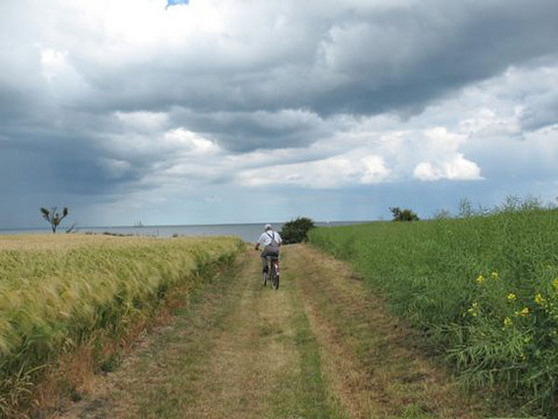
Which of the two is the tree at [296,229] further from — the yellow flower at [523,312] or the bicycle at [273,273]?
the yellow flower at [523,312]

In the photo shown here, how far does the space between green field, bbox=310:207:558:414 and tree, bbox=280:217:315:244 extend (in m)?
51.7

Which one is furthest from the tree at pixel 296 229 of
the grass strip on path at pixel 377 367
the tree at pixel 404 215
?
the grass strip on path at pixel 377 367

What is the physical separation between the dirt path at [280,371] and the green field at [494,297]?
547mm

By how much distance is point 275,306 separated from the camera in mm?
13609

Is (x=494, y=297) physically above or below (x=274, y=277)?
above

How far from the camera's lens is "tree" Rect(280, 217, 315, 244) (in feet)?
201

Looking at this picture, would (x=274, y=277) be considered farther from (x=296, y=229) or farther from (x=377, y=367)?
(x=296, y=229)

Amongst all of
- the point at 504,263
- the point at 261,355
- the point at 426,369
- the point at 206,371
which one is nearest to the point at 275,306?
the point at 261,355

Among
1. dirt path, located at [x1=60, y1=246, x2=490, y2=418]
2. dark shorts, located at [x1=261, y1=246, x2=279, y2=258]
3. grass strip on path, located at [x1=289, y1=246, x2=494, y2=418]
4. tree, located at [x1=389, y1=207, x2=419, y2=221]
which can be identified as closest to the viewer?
grass strip on path, located at [x1=289, y1=246, x2=494, y2=418]

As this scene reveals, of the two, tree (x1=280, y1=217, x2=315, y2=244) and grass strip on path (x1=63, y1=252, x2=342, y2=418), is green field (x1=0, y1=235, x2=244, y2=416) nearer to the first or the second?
grass strip on path (x1=63, y1=252, x2=342, y2=418)

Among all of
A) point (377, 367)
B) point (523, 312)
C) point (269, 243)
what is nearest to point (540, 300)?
point (523, 312)

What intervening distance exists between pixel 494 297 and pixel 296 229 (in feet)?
185

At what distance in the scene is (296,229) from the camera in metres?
61.9

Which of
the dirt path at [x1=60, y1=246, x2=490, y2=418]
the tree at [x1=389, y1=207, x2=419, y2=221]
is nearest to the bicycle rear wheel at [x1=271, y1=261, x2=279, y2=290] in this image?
the dirt path at [x1=60, y1=246, x2=490, y2=418]
